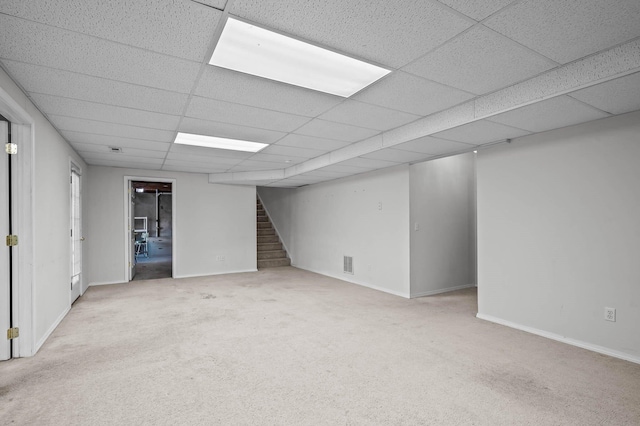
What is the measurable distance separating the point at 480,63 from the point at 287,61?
4.25ft

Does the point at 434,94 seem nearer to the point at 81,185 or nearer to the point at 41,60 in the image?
the point at 41,60

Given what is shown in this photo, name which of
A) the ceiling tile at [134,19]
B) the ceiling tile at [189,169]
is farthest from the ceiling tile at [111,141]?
the ceiling tile at [134,19]

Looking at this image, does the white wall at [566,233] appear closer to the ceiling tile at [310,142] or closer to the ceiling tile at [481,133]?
the ceiling tile at [481,133]

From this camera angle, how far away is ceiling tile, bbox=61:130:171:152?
12.7 feet

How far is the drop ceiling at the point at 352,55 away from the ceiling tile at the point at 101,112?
0.9 inches

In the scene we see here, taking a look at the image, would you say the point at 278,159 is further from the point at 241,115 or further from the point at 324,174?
the point at 241,115

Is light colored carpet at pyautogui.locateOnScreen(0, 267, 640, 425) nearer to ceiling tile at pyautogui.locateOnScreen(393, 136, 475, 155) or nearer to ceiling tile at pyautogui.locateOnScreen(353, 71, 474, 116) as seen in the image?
ceiling tile at pyautogui.locateOnScreen(393, 136, 475, 155)

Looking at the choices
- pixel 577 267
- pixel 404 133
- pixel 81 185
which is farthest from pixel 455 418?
pixel 81 185

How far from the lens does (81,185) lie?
5402 mm

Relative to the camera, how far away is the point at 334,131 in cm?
373

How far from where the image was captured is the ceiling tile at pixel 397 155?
4.19m

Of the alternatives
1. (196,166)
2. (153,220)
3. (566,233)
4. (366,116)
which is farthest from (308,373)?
(153,220)

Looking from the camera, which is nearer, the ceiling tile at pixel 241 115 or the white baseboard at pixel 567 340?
the white baseboard at pixel 567 340

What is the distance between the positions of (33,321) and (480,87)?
438 cm
